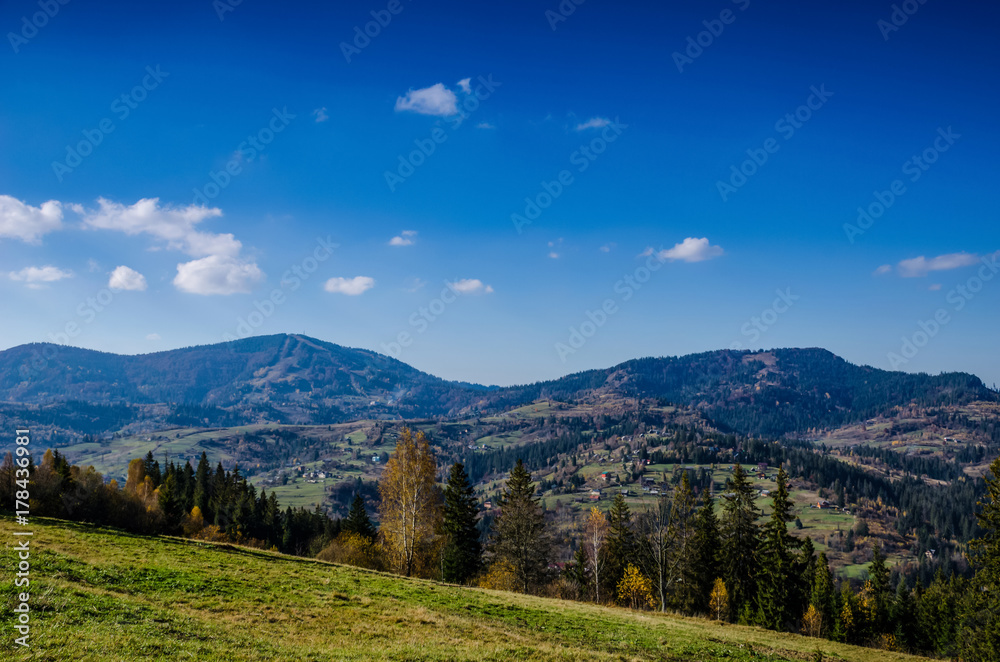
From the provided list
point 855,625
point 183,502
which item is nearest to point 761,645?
point 855,625

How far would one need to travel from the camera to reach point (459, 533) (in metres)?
52.0

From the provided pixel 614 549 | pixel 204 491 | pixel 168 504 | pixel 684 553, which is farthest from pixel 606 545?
pixel 204 491

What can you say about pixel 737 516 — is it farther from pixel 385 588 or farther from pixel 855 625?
pixel 855 625

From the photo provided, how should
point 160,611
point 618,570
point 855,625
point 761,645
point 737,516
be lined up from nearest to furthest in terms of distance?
point 160,611, point 761,645, point 737,516, point 618,570, point 855,625

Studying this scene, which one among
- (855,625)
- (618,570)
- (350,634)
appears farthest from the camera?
(855,625)

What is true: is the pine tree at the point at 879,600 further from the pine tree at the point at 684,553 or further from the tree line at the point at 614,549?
the pine tree at the point at 684,553

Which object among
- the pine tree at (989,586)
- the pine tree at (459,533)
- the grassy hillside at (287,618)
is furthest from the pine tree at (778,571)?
the pine tree at (459,533)

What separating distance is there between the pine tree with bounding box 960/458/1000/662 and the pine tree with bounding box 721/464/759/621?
59.0 ft

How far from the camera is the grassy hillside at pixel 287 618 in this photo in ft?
50.2

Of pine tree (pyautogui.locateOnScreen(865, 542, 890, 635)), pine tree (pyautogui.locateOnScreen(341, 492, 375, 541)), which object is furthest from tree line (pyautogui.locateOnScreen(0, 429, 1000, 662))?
pine tree (pyautogui.locateOnScreen(865, 542, 890, 635))

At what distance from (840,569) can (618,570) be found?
194m

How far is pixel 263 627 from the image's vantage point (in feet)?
61.1

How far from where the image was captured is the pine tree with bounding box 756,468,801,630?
49.9 meters

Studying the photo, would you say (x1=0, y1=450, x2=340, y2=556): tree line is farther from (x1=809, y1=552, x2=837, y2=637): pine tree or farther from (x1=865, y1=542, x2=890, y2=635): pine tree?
Result: (x1=865, y1=542, x2=890, y2=635): pine tree
